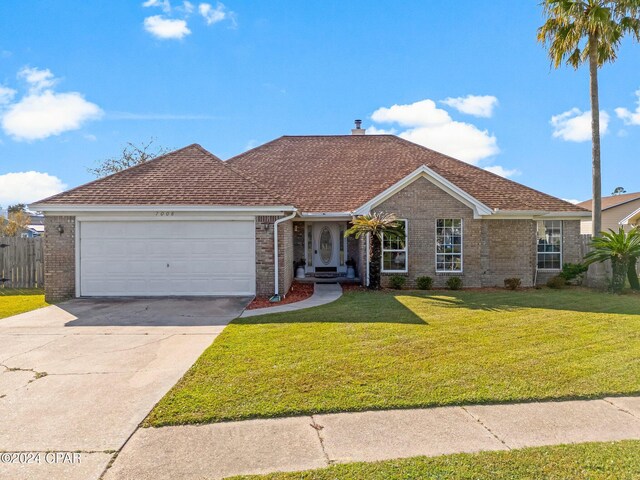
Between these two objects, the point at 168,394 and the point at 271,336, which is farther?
the point at 271,336

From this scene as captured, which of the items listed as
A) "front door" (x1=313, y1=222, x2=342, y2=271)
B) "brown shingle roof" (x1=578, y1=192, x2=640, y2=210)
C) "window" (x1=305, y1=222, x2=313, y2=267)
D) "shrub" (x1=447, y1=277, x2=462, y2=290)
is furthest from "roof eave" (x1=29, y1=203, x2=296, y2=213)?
"brown shingle roof" (x1=578, y1=192, x2=640, y2=210)

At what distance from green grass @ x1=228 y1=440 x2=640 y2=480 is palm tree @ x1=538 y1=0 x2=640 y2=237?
14383 mm

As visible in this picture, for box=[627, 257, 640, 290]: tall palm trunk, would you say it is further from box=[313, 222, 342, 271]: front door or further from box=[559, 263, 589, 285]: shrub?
box=[313, 222, 342, 271]: front door

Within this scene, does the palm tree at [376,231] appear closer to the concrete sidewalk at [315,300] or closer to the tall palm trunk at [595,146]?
the concrete sidewalk at [315,300]

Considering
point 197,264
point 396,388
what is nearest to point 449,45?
point 197,264

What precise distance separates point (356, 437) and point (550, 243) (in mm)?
15091

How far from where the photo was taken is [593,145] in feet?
48.7

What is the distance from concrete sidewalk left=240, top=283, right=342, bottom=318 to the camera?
390 inches

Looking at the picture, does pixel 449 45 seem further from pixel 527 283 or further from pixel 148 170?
pixel 148 170

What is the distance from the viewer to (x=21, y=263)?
14859mm

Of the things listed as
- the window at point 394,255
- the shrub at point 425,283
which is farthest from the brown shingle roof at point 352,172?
the shrub at point 425,283

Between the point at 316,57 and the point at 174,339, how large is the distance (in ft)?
38.7

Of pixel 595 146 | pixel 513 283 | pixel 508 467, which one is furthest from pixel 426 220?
pixel 508 467

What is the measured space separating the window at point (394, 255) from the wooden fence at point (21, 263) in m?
13.2
